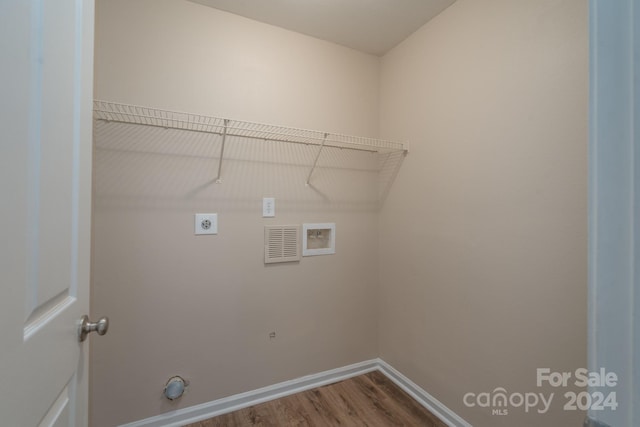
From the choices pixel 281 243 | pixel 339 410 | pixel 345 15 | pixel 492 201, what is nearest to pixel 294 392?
pixel 339 410

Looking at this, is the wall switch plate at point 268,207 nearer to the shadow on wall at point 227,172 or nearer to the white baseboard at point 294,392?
the shadow on wall at point 227,172

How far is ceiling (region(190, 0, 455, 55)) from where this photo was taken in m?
1.56

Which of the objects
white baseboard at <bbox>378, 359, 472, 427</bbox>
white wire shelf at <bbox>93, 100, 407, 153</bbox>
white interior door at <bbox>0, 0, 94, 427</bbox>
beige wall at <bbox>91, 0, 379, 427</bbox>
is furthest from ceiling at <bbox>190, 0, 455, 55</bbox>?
white baseboard at <bbox>378, 359, 472, 427</bbox>

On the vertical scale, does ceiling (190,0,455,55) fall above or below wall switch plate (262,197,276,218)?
above

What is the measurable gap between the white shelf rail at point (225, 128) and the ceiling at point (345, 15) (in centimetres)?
72

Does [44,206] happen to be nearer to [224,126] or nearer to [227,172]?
[224,126]

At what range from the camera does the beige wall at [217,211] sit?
4.63 ft

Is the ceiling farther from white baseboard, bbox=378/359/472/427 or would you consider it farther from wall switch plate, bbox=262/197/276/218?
white baseboard, bbox=378/359/472/427

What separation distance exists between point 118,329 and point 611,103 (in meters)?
2.03

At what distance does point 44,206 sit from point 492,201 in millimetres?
1721

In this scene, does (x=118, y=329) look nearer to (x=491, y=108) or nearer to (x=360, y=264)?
(x=360, y=264)

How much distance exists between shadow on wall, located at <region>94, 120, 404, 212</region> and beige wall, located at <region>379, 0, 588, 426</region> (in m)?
0.30

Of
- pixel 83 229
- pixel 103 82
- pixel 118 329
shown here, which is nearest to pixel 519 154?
pixel 83 229

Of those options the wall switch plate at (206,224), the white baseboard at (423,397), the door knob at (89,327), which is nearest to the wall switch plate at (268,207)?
the wall switch plate at (206,224)
